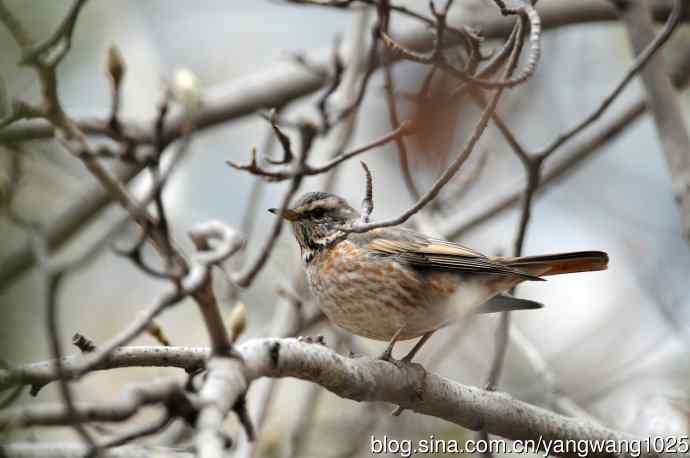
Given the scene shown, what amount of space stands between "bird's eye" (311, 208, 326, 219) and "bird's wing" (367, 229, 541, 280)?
0.47 meters

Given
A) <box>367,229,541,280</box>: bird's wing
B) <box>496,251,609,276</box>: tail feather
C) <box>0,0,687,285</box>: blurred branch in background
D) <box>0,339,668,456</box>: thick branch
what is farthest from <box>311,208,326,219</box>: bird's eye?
<box>0,339,668,456</box>: thick branch

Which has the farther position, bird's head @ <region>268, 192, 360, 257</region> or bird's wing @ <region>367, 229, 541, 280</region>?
bird's head @ <region>268, 192, 360, 257</region>

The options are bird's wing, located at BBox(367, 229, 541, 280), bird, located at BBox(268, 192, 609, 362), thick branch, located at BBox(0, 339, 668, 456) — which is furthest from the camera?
bird's wing, located at BBox(367, 229, 541, 280)

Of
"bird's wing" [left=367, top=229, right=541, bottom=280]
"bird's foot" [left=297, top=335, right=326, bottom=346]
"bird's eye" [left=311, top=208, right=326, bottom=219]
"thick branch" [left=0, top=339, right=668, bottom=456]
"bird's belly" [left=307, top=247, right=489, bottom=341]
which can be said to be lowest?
"thick branch" [left=0, top=339, right=668, bottom=456]

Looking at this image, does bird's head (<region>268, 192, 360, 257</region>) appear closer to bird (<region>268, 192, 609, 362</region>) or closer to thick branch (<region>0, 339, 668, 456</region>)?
bird (<region>268, 192, 609, 362</region>)

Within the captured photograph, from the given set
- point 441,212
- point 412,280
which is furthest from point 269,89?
point 412,280

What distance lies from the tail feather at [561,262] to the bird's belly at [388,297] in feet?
0.96

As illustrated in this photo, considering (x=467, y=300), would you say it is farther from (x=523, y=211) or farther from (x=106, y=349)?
(x=106, y=349)

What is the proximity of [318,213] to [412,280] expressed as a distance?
93cm

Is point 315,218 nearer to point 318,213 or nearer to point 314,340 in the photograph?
point 318,213

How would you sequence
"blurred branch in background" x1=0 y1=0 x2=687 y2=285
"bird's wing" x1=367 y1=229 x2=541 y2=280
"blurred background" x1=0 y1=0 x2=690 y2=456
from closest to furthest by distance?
"bird's wing" x1=367 y1=229 x2=541 y2=280
"blurred branch in background" x1=0 y1=0 x2=687 y2=285
"blurred background" x1=0 y1=0 x2=690 y2=456

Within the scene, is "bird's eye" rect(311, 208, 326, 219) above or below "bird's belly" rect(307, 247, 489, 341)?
above

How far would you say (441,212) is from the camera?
656 cm

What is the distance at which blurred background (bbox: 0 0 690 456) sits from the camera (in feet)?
21.1
